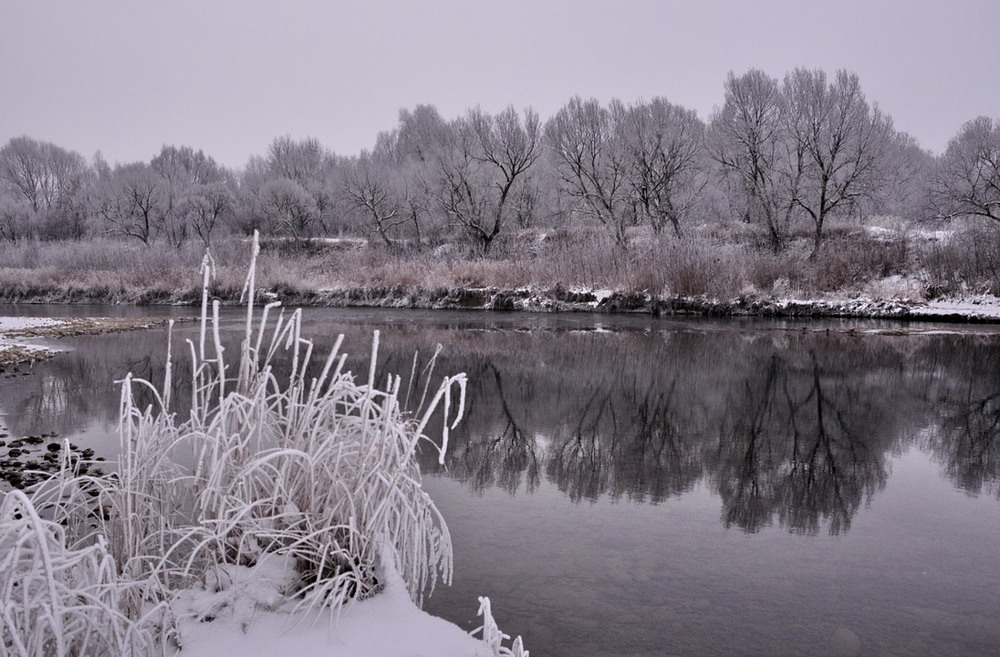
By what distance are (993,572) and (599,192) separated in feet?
110

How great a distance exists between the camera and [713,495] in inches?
224

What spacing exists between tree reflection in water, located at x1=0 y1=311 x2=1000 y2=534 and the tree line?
1756cm

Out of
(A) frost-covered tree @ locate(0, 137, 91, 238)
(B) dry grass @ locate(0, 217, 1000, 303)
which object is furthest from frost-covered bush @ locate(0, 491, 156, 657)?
(A) frost-covered tree @ locate(0, 137, 91, 238)

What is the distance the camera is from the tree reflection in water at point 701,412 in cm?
Answer: 603

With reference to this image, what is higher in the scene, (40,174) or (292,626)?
(40,174)

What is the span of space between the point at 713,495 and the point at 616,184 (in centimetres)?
3292

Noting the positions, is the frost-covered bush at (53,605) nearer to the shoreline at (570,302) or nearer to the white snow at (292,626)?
the white snow at (292,626)

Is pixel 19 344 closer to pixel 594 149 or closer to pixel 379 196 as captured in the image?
pixel 594 149

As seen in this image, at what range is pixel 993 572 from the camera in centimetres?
424

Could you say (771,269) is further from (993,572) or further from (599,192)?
(993,572)

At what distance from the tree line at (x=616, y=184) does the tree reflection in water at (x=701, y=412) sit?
17.6m

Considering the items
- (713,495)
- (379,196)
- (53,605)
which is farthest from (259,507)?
(379,196)

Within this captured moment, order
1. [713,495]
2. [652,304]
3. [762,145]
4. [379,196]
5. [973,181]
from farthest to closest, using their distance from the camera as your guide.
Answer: [379,196], [762,145], [973,181], [652,304], [713,495]

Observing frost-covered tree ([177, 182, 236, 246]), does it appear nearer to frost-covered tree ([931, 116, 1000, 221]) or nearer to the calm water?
the calm water
